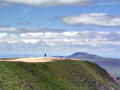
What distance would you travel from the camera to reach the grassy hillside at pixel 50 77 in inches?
3179

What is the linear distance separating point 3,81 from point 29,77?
1296cm

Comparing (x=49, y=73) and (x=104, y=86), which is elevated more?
(x=49, y=73)

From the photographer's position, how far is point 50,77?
93.8 metres

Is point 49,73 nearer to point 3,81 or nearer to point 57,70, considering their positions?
point 57,70

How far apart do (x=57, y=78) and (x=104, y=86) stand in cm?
2917

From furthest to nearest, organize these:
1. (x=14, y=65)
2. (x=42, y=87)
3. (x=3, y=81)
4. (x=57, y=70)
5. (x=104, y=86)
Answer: (x=104, y=86), (x=57, y=70), (x=14, y=65), (x=42, y=87), (x=3, y=81)

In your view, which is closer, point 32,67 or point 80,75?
point 32,67

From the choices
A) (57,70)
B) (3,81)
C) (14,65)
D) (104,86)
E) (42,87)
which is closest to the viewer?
(3,81)

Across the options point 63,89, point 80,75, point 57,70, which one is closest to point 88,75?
point 80,75

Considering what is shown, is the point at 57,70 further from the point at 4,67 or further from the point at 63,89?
the point at 4,67

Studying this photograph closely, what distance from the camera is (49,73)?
9662 centimetres

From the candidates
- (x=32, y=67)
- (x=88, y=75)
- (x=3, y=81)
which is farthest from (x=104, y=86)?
(x=3, y=81)

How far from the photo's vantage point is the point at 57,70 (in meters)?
103

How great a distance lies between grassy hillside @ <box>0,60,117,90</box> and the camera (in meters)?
80.7
